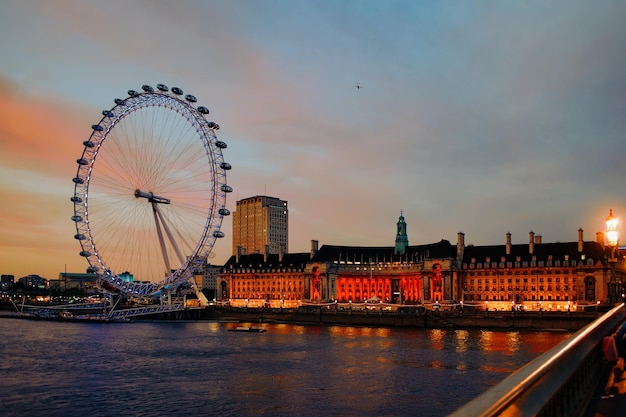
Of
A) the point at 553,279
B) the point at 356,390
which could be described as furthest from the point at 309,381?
the point at 553,279

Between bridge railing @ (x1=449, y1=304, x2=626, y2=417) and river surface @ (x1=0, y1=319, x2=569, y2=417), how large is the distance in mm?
26535

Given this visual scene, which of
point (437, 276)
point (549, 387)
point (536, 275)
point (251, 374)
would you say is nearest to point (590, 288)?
point (536, 275)

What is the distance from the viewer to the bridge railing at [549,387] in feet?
16.7

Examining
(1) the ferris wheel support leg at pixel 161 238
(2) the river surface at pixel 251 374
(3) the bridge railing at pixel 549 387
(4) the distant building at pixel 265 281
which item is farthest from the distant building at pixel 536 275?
(3) the bridge railing at pixel 549 387

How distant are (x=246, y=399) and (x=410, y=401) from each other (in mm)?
10465

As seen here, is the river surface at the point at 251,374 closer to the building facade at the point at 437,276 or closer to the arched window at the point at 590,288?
the arched window at the point at 590,288

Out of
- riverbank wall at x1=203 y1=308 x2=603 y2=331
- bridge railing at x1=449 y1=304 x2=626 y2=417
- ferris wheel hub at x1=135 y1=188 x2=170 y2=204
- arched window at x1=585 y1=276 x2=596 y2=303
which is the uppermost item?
ferris wheel hub at x1=135 y1=188 x2=170 y2=204

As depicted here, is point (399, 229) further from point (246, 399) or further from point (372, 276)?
point (246, 399)

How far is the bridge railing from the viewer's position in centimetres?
509

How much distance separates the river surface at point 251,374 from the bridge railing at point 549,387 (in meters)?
26.5

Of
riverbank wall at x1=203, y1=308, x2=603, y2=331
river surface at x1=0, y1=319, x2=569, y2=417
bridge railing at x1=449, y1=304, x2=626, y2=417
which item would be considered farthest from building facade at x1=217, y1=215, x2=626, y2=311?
bridge railing at x1=449, y1=304, x2=626, y2=417

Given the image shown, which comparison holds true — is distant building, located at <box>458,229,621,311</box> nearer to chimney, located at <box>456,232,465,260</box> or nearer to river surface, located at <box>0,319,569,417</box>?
chimney, located at <box>456,232,465,260</box>

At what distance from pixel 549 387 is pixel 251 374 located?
47.5m

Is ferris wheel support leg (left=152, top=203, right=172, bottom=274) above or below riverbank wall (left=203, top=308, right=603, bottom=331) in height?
above
